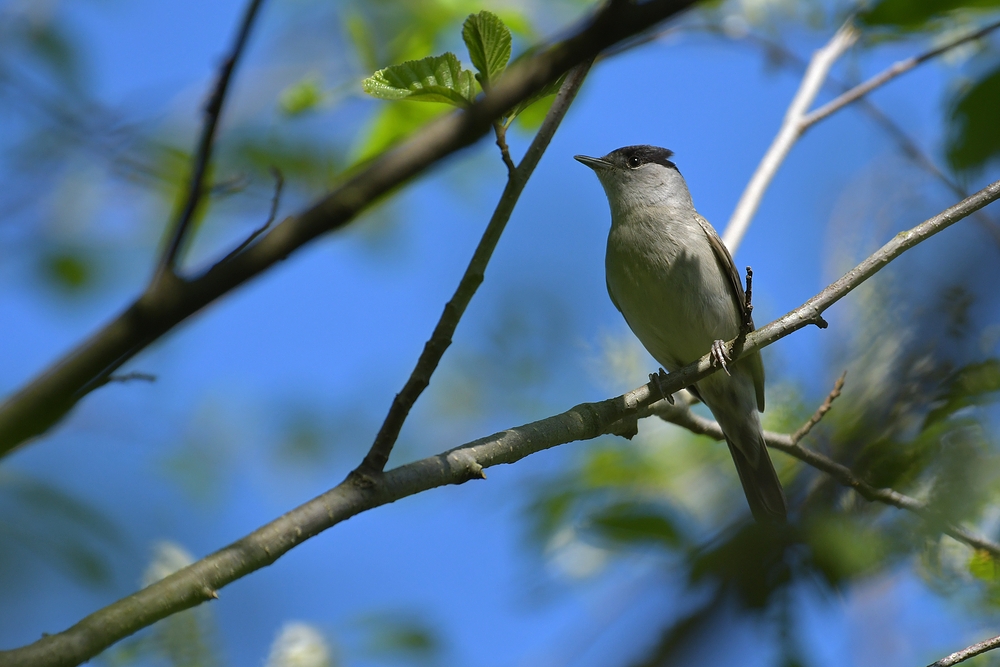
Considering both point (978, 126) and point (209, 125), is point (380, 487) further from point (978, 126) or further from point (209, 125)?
point (978, 126)

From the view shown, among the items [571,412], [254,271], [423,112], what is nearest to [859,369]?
[254,271]

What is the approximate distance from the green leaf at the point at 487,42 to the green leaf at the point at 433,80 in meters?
0.05

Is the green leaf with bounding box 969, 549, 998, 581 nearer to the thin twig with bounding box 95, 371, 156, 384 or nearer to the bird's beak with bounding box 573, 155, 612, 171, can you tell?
the thin twig with bounding box 95, 371, 156, 384

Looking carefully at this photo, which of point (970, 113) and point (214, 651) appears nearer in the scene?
point (970, 113)

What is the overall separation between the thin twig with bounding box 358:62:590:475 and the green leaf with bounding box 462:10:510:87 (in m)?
0.39

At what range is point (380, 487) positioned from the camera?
2367 mm

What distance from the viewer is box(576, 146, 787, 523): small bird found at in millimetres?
5039

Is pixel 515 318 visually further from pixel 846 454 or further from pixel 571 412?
pixel 846 454

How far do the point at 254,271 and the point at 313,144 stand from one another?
12.3ft

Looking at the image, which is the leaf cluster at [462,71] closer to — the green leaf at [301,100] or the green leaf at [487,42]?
the green leaf at [487,42]

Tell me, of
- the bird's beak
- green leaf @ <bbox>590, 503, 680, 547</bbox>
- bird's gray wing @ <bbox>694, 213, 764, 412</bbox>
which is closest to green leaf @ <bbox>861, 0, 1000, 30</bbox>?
green leaf @ <bbox>590, 503, 680, 547</bbox>

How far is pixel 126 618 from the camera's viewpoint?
1872mm

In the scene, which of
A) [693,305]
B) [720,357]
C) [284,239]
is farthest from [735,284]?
[284,239]

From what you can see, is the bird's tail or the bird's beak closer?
the bird's tail
